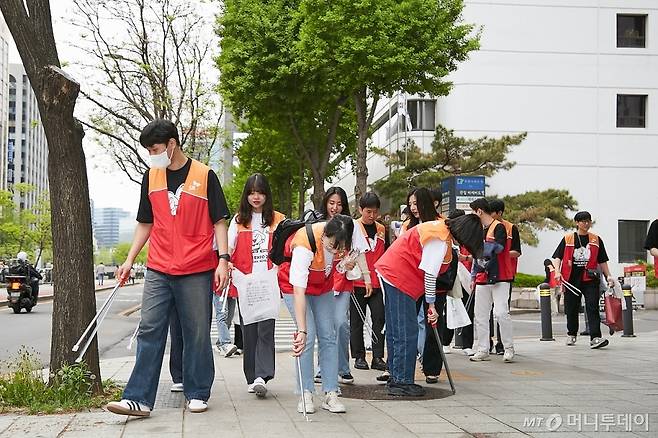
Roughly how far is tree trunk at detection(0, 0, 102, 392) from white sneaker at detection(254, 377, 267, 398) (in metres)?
1.30

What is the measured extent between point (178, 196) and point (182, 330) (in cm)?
104

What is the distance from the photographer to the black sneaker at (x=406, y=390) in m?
7.46

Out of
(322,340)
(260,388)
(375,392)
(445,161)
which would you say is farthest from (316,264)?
(445,161)

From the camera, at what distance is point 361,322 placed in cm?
955

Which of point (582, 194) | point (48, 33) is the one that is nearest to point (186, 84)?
point (582, 194)

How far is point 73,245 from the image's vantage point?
7066mm

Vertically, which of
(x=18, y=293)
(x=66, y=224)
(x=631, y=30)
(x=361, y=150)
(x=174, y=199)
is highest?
(x=631, y=30)

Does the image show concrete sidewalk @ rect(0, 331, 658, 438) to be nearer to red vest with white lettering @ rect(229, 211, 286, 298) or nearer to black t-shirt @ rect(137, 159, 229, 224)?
red vest with white lettering @ rect(229, 211, 286, 298)

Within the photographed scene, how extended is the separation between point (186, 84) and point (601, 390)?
22.2 m

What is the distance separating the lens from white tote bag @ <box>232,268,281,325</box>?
733 centimetres

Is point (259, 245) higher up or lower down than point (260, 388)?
higher up

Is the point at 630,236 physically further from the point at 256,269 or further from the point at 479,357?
the point at 256,269

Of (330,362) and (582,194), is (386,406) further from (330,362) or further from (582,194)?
(582,194)

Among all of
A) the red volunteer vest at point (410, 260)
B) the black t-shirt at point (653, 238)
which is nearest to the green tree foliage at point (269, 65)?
the red volunteer vest at point (410, 260)
